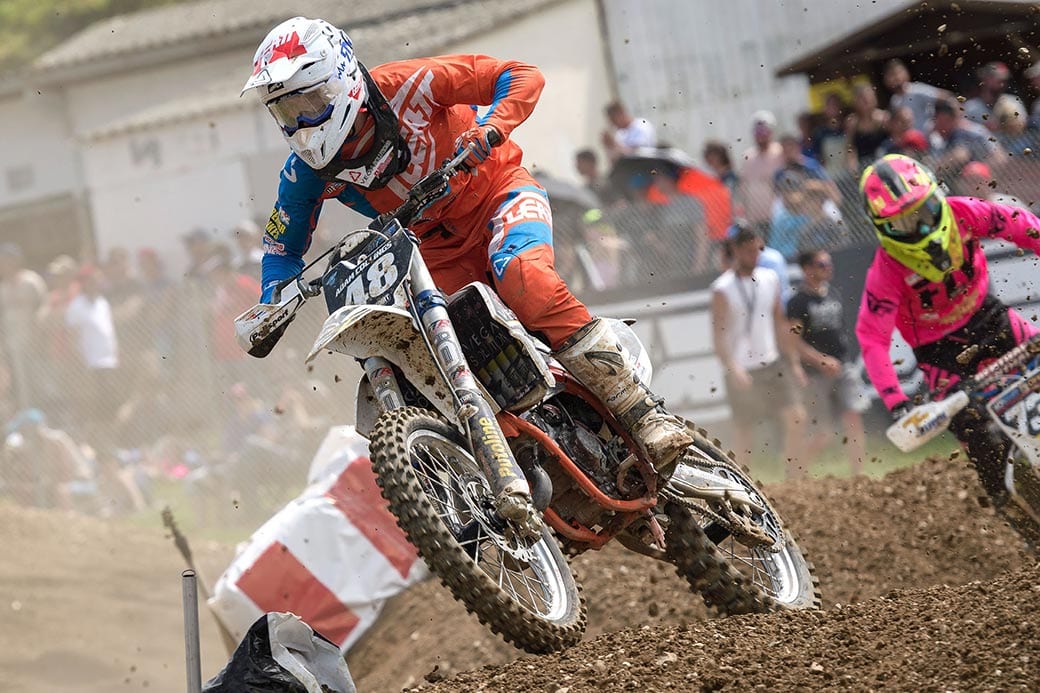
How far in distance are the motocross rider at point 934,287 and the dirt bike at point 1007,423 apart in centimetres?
4

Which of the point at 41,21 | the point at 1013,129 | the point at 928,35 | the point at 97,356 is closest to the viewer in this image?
the point at 1013,129

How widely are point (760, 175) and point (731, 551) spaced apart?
7.03 m

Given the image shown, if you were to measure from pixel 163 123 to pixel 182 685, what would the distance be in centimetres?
1567

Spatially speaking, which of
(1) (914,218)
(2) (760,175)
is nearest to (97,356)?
(2) (760,175)

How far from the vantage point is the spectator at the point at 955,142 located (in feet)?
35.4

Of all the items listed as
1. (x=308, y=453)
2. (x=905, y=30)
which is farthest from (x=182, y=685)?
(x=905, y=30)

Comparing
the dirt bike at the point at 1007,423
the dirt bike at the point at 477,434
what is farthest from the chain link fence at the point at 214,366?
the dirt bike at the point at 477,434

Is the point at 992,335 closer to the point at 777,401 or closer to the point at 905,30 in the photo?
the point at 777,401

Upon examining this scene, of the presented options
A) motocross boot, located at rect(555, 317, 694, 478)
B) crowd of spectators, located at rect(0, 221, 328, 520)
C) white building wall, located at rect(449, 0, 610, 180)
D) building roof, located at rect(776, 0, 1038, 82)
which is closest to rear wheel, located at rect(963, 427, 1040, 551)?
motocross boot, located at rect(555, 317, 694, 478)

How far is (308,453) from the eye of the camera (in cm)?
1209

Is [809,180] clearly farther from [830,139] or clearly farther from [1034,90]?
[830,139]

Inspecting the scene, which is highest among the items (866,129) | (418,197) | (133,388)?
(418,197)

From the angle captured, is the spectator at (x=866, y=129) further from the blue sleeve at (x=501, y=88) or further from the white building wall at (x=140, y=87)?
the white building wall at (x=140, y=87)

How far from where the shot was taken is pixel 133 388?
535 inches
